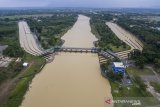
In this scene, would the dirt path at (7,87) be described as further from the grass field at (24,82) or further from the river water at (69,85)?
the river water at (69,85)

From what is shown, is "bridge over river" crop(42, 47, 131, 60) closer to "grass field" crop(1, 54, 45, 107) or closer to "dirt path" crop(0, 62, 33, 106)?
"grass field" crop(1, 54, 45, 107)

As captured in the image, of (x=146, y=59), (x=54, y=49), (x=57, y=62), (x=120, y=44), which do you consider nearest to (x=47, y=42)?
(x=54, y=49)

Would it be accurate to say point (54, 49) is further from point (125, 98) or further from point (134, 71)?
point (125, 98)

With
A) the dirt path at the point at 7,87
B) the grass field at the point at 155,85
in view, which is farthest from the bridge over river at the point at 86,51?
the dirt path at the point at 7,87

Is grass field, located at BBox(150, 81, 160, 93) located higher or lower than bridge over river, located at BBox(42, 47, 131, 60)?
higher

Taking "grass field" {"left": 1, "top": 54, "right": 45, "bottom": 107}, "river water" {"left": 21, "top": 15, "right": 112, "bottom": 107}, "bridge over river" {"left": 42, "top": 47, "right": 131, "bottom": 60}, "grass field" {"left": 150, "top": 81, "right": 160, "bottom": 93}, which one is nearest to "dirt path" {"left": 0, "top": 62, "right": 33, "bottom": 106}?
"grass field" {"left": 1, "top": 54, "right": 45, "bottom": 107}

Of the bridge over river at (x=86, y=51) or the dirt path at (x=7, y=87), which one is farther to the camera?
the bridge over river at (x=86, y=51)

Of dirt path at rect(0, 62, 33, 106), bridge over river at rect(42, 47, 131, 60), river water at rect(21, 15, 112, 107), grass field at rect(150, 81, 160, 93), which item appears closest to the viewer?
river water at rect(21, 15, 112, 107)

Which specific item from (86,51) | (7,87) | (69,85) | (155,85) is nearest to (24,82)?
(7,87)
